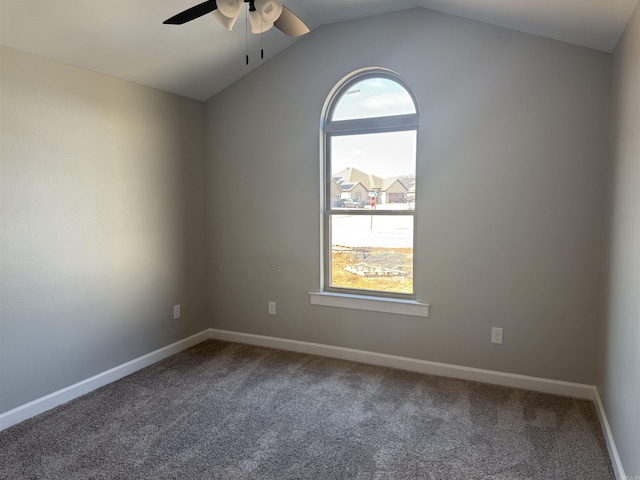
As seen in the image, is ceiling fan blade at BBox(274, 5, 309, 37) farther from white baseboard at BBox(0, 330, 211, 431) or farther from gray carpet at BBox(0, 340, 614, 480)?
white baseboard at BBox(0, 330, 211, 431)

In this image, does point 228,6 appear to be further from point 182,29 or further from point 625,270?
A: point 625,270

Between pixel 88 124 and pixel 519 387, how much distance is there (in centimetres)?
361

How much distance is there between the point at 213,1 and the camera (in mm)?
1979

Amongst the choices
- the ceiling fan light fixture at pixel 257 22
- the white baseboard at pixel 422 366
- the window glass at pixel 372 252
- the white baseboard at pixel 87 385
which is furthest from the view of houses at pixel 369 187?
the white baseboard at pixel 87 385

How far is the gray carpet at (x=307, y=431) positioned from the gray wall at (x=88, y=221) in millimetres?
382

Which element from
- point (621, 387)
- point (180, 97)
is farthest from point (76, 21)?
point (621, 387)

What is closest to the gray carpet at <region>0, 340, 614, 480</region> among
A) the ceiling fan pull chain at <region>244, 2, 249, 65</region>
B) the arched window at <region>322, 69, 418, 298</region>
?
the arched window at <region>322, 69, 418, 298</region>

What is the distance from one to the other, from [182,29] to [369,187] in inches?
71.5

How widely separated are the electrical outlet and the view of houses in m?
1.17

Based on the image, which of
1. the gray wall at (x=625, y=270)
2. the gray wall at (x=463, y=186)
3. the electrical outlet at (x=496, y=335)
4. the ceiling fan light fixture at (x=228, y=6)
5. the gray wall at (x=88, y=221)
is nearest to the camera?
the gray wall at (x=625, y=270)

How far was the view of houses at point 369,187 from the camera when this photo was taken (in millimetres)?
3383

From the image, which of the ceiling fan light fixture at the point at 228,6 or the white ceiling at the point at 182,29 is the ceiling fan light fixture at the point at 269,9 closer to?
the ceiling fan light fixture at the point at 228,6

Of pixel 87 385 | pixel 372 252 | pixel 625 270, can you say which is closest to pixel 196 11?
pixel 372 252

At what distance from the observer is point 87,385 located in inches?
117
